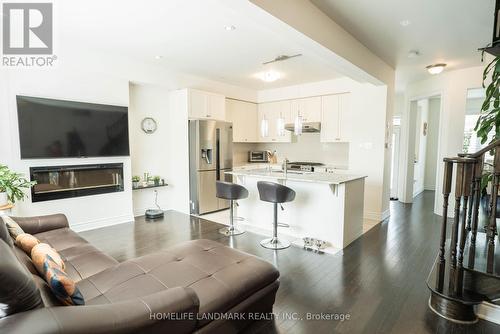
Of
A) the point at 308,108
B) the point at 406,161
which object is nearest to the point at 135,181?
the point at 308,108

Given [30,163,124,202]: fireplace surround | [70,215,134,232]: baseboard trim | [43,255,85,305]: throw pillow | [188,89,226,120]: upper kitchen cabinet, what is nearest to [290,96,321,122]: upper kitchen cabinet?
[188,89,226,120]: upper kitchen cabinet

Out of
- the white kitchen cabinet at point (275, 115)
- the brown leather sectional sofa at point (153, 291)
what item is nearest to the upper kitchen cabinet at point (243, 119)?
the white kitchen cabinet at point (275, 115)

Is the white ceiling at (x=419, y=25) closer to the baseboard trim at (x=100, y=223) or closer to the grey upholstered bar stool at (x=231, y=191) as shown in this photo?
the grey upholstered bar stool at (x=231, y=191)

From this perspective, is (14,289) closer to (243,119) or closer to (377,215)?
(377,215)

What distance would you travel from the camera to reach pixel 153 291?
163 centimetres

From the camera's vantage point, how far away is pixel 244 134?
21.1 feet

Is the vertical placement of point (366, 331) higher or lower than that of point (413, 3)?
lower

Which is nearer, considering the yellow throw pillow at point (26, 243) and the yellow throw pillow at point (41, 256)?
the yellow throw pillow at point (41, 256)

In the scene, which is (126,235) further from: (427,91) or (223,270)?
(427,91)

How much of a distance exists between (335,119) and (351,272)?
353cm

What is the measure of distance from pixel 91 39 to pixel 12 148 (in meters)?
1.75

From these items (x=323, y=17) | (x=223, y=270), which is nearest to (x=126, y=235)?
(x=223, y=270)

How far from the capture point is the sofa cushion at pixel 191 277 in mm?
1635

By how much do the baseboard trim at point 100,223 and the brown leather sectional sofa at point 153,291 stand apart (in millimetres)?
1573
